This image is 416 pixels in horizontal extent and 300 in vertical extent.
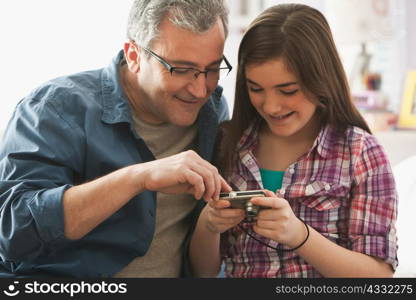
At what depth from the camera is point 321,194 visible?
5.01ft

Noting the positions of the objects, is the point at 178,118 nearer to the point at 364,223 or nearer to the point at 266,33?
the point at 266,33

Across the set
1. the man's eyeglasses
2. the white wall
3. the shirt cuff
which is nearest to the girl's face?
the man's eyeglasses

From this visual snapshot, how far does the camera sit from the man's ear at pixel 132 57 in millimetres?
1676

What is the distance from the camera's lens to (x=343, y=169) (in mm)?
1536

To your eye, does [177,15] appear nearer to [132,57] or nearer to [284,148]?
[132,57]

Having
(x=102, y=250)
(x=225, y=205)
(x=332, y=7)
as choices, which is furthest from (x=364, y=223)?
(x=332, y=7)

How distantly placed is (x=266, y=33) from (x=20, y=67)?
1.87 m

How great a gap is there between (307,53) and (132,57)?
0.48m

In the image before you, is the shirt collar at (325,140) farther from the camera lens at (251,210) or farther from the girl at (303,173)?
the camera lens at (251,210)

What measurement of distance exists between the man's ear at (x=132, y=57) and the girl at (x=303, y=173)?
0.93ft

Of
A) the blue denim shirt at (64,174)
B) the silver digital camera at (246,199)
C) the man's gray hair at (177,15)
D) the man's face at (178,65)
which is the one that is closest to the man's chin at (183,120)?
the man's face at (178,65)

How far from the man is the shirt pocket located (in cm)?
22

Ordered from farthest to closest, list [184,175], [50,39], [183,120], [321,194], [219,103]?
[50,39], [219,103], [183,120], [321,194], [184,175]

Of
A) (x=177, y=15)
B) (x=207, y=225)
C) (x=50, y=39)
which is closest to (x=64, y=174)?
(x=207, y=225)
